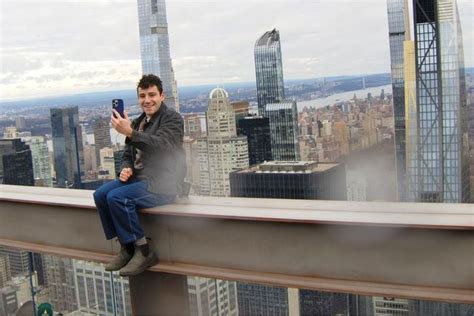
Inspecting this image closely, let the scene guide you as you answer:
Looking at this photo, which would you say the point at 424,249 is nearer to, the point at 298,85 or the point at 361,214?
the point at 361,214

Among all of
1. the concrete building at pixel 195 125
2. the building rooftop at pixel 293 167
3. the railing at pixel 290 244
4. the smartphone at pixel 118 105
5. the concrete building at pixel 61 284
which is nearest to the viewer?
the railing at pixel 290 244

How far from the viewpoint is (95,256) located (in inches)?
85.5

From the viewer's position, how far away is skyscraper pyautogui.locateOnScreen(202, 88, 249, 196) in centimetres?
304

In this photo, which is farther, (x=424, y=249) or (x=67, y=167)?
(x=67, y=167)

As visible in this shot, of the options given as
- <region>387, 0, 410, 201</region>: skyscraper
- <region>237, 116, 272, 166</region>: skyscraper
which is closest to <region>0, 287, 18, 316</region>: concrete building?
<region>237, 116, 272, 166</region>: skyscraper

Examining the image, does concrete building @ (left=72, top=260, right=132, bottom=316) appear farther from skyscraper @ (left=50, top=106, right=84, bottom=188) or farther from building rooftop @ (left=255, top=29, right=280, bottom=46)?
building rooftop @ (left=255, top=29, right=280, bottom=46)

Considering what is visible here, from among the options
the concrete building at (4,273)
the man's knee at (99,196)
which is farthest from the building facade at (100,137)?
the concrete building at (4,273)

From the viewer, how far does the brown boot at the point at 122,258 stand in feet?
6.47

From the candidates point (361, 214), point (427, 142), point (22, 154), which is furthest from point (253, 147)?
point (427, 142)

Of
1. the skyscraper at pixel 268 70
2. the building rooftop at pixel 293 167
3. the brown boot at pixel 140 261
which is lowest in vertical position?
the brown boot at pixel 140 261

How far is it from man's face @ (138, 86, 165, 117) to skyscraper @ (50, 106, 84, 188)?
4.27 feet

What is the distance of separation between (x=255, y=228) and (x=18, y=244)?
1.26 m

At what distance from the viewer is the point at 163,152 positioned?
1.93 m

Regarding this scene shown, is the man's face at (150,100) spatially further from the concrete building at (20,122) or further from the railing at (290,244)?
the concrete building at (20,122)
